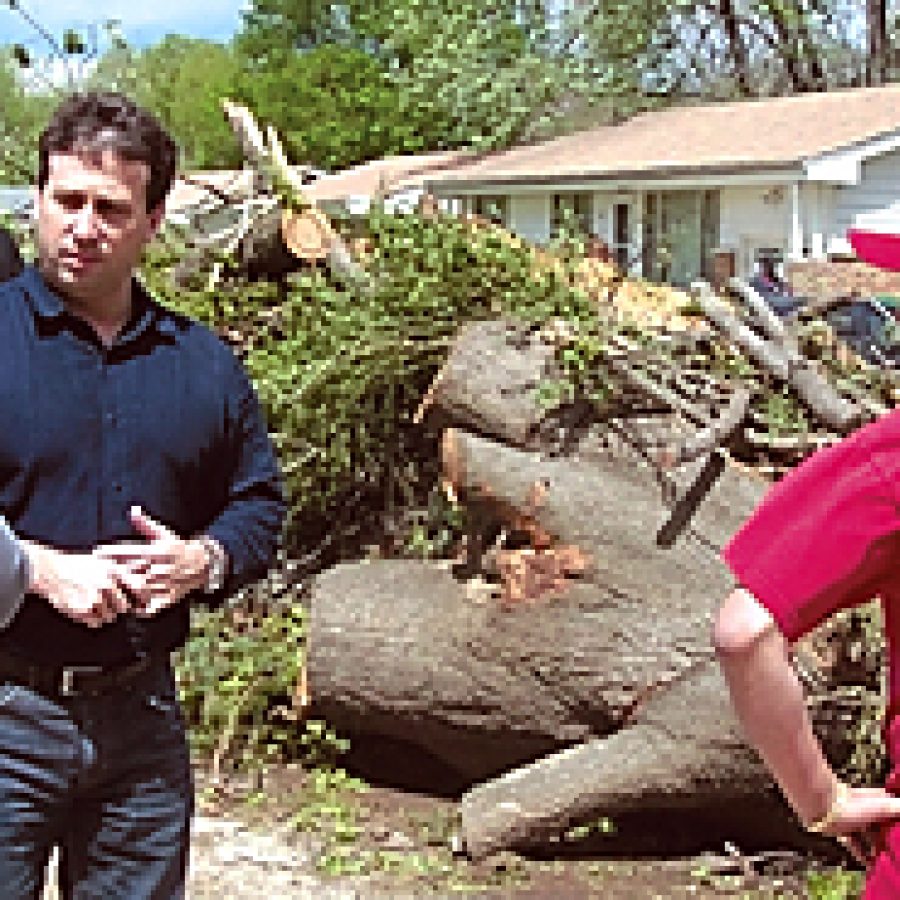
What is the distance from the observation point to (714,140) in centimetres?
2325

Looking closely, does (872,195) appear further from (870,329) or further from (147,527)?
(147,527)

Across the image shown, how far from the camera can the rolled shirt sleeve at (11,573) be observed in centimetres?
127

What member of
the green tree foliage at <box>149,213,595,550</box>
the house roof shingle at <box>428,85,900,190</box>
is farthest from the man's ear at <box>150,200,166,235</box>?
the house roof shingle at <box>428,85,900,190</box>

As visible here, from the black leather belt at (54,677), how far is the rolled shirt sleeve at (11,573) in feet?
4.39

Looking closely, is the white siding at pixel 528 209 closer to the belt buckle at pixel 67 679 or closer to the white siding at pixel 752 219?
the white siding at pixel 752 219

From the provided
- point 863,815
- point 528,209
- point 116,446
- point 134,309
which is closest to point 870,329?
point 134,309

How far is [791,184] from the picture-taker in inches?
804

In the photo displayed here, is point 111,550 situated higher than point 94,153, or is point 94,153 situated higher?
point 94,153

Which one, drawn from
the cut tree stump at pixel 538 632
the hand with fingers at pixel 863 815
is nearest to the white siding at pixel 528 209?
the cut tree stump at pixel 538 632

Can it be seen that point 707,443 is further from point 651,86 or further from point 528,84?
point 651,86

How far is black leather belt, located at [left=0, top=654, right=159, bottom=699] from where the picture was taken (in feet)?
8.70

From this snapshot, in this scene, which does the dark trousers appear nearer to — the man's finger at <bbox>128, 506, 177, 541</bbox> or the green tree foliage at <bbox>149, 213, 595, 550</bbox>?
the man's finger at <bbox>128, 506, 177, 541</bbox>

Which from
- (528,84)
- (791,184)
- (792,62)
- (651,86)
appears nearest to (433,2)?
(528,84)

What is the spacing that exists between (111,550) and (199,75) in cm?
6152
